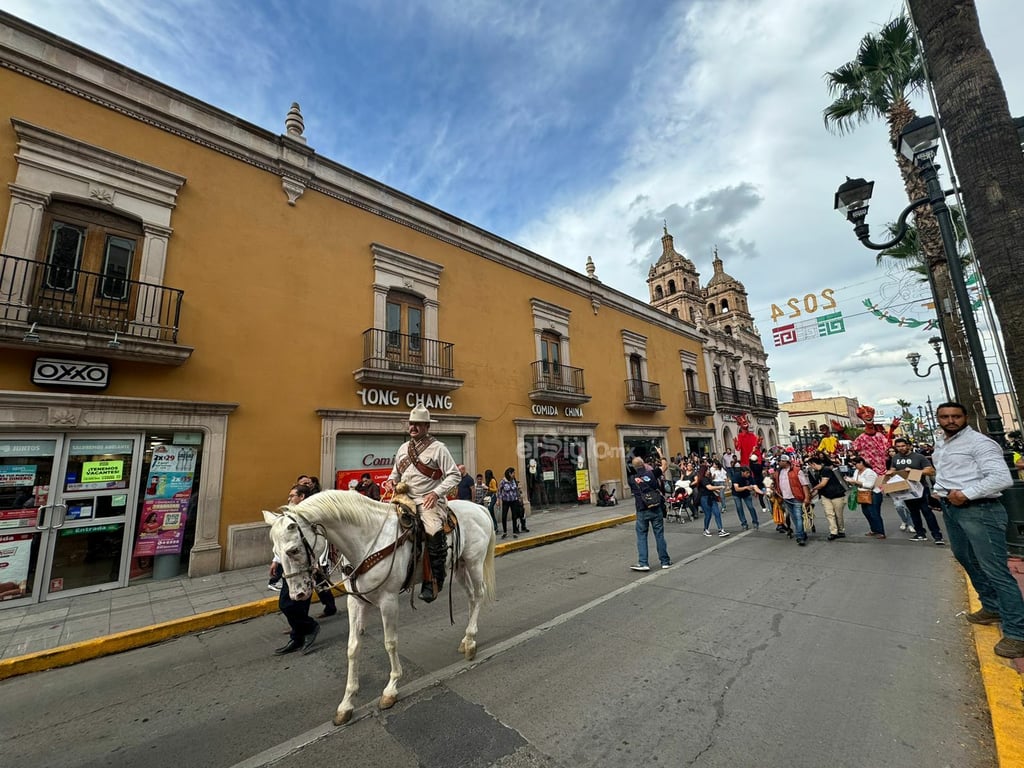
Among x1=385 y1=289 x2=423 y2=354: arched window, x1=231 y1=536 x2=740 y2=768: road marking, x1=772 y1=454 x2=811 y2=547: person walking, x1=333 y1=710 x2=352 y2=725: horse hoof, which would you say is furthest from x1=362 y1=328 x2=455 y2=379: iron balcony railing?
x1=772 y1=454 x2=811 y2=547: person walking

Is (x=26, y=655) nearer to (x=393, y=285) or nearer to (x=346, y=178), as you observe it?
(x=393, y=285)

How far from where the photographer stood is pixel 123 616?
18.1ft

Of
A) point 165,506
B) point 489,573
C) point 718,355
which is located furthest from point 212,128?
point 718,355

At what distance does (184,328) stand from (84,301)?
1.34m

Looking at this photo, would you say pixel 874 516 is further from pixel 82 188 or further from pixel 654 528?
pixel 82 188

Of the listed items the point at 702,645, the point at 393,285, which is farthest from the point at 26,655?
the point at 393,285

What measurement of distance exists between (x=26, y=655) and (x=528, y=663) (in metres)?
5.32

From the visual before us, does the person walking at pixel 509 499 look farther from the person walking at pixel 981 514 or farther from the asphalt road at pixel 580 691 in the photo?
the person walking at pixel 981 514

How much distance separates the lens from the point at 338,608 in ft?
19.4

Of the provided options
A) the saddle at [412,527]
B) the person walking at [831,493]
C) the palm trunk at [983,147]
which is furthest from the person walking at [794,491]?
the saddle at [412,527]

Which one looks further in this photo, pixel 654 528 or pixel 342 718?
pixel 654 528

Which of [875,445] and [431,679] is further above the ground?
[875,445]

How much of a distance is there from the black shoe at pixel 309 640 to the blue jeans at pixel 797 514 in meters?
7.91

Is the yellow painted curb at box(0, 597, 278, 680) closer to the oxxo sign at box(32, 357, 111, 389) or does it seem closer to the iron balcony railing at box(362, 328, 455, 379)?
the oxxo sign at box(32, 357, 111, 389)
